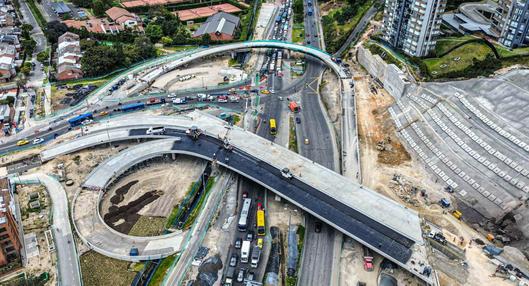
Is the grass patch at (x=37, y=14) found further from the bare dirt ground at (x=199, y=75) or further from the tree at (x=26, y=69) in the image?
the bare dirt ground at (x=199, y=75)

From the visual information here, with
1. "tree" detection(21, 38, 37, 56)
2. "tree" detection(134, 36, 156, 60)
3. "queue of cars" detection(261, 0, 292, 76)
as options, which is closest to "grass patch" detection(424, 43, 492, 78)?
"queue of cars" detection(261, 0, 292, 76)

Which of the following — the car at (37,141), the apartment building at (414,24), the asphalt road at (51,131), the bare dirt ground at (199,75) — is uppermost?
the apartment building at (414,24)

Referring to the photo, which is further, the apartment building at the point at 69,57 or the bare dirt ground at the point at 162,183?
the apartment building at the point at 69,57

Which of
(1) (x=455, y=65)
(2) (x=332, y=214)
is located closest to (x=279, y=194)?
(2) (x=332, y=214)

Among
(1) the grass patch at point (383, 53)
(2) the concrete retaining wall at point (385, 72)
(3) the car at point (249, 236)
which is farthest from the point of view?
(1) the grass patch at point (383, 53)

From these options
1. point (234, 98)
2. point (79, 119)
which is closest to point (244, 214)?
point (234, 98)

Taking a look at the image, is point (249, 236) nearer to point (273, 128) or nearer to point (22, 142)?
point (273, 128)

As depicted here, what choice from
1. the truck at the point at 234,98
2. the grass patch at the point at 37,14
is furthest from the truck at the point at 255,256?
the grass patch at the point at 37,14
